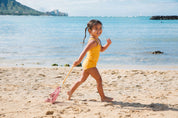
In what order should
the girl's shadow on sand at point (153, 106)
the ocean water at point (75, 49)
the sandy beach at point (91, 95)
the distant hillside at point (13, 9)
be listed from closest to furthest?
the sandy beach at point (91, 95) → the girl's shadow on sand at point (153, 106) → the ocean water at point (75, 49) → the distant hillside at point (13, 9)

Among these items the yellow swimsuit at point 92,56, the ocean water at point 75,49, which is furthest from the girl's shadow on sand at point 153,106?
the ocean water at point 75,49

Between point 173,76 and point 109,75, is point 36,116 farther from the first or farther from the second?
point 173,76

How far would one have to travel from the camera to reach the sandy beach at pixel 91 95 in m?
3.63

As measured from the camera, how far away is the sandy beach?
3.63 meters

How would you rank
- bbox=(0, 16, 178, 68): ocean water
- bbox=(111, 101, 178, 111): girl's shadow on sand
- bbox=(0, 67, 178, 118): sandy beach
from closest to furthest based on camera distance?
bbox=(0, 67, 178, 118): sandy beach < bbox=(111, 101, 178, 111): girl's shadow on sand < bbox=(0, 16, 178, 68): ocean water

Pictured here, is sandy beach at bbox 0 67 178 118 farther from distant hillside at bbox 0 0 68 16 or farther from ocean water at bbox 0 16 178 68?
distant hillside at bbox 0 0 68 16

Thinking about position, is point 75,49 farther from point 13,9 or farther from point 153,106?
point 13,9

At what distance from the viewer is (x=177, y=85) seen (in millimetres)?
5883

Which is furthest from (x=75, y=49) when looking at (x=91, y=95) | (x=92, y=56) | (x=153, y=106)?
(x=153, y=106)

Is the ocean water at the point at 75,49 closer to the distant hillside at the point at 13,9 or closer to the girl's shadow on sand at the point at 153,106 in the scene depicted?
the girl's shadow on sand at the point at 153,106

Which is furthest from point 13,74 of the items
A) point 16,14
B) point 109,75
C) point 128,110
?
point 16,14

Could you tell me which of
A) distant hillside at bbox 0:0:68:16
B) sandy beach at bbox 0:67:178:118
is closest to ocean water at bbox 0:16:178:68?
sandy beach at bbox 0:67:178:118

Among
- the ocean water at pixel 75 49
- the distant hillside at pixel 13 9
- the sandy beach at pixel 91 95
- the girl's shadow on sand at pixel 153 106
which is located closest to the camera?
the sandy beach at pixel 91 95

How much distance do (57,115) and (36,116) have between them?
322 mm
